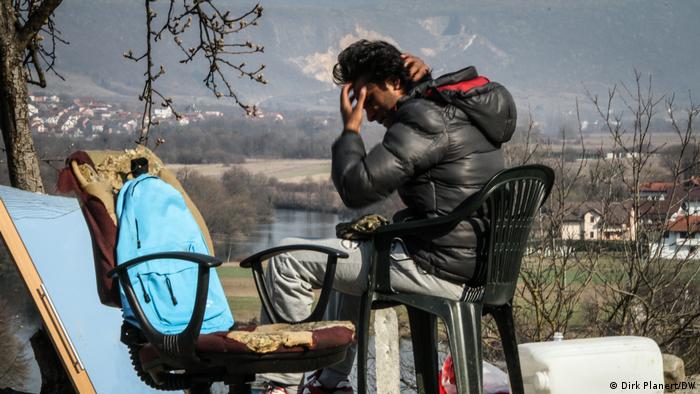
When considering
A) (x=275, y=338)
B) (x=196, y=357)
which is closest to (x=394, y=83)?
(x=275, y=338)

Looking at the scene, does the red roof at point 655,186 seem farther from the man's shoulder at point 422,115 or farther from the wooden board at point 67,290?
the man's shoulder at point 422,115

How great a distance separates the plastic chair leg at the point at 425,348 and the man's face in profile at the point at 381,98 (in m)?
0.68

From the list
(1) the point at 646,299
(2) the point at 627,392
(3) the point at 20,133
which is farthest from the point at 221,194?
(2) the point at 627,392

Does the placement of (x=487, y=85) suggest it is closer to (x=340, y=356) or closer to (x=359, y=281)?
(x=359, y=281)

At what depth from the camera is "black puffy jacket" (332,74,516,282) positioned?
10.7 ft

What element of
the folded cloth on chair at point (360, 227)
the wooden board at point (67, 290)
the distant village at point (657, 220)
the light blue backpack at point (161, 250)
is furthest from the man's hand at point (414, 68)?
the distant village at point (657, 220)

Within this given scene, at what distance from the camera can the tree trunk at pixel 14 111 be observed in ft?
18.1

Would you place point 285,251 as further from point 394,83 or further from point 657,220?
point 657,220

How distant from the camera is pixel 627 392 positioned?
4.43m

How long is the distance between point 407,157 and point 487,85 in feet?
1.25

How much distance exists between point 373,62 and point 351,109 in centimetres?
22

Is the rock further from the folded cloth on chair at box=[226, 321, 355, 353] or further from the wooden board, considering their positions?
the folded cloth on chair at box=[226, 321, 355, 353]

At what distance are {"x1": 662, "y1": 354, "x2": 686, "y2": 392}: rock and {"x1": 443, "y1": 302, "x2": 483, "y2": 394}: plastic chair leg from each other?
8.20 ft

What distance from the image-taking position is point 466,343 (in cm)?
334
